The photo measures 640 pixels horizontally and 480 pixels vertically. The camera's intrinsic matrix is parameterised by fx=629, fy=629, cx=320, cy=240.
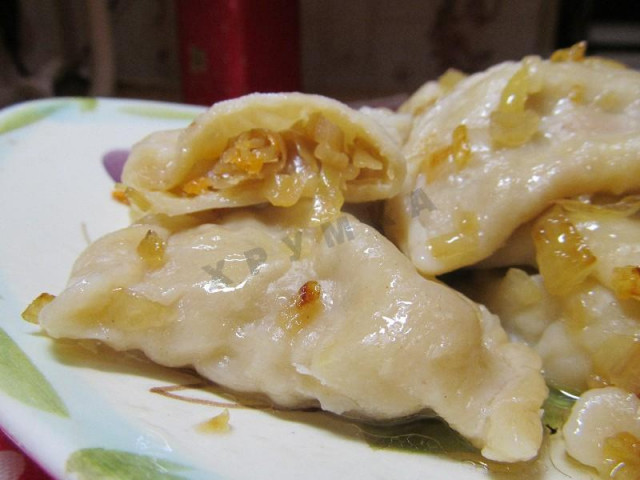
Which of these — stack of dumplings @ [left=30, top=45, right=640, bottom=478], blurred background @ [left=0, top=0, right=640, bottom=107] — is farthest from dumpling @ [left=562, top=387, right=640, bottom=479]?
blurred background @ [left=0, top=0, right=640, bottom=107]

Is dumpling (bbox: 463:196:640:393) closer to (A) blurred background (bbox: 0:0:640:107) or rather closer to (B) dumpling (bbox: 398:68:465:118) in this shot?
(B) dumpling (bbox: 398:68:465:118)

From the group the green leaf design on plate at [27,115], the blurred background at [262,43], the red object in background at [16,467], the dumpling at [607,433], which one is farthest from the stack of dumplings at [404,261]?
the blurred background at [262,43]

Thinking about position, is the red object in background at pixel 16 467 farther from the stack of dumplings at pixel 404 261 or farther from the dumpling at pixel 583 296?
the dumpling at pixel 583 296

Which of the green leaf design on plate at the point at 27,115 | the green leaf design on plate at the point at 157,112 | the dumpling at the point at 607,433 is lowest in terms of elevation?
the dumpling at the point at 607,433

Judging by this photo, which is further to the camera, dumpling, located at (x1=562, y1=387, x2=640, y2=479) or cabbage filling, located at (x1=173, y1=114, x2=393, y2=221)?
cabbage filling, located at (x1=173, y1=114, x2=393, y2=221)

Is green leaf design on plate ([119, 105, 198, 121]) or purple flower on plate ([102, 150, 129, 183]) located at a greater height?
green leaf design on plate ([119, 105, 198, 121])

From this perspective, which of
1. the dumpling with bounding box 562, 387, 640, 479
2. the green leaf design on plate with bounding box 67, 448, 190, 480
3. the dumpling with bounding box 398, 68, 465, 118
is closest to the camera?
the green leaf design on plate with bounding box 67, 448, 190, 480
